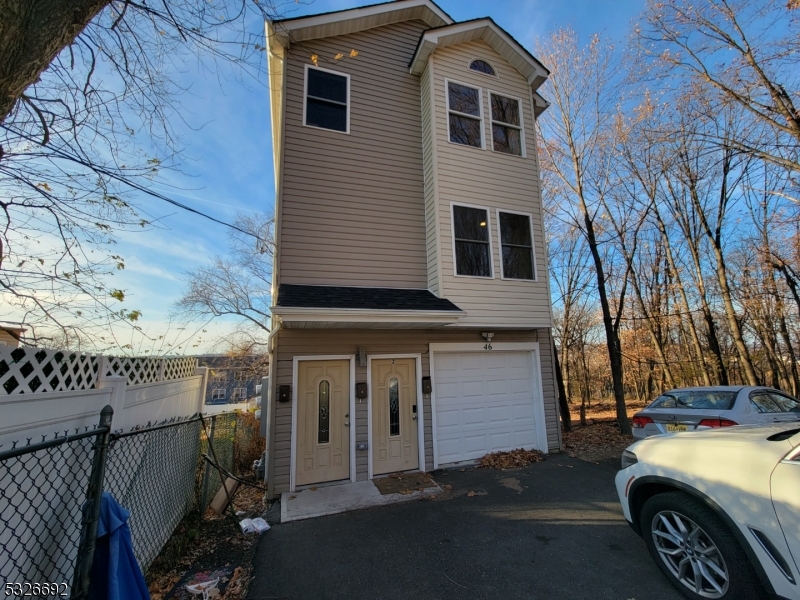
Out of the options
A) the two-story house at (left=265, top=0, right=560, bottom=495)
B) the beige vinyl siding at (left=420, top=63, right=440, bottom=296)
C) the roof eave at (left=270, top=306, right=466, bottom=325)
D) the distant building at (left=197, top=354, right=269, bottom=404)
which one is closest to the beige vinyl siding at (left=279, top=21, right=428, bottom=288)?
the two-story house at (left=265, top=0, right=560, bottom=495)

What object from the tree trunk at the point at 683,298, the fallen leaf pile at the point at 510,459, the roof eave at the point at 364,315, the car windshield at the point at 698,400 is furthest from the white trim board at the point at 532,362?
the tree trunk at the point at 683,298

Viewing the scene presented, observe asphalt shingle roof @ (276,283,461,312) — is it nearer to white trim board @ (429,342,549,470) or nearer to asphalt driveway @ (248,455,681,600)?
white trim board @ (429,342,549,470)

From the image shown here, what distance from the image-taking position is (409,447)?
19.6 ft

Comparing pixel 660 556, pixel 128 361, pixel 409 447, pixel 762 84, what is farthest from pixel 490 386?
pixel 762 84

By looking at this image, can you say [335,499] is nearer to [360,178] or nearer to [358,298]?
[358,298]

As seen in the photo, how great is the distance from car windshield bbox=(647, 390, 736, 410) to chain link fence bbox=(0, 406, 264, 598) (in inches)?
297

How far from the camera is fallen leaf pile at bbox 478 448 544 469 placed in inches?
242

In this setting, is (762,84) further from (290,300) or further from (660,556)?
(290,300)

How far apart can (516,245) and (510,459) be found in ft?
14.0

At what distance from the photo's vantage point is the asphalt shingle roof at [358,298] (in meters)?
5.04

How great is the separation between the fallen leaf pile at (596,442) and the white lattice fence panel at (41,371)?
7.69 meters

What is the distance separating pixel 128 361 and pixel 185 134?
2.93 metres

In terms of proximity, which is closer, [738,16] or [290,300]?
[290,300]

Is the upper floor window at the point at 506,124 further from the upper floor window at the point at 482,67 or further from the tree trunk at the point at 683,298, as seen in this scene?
the tree trunk at the point at 683,298
